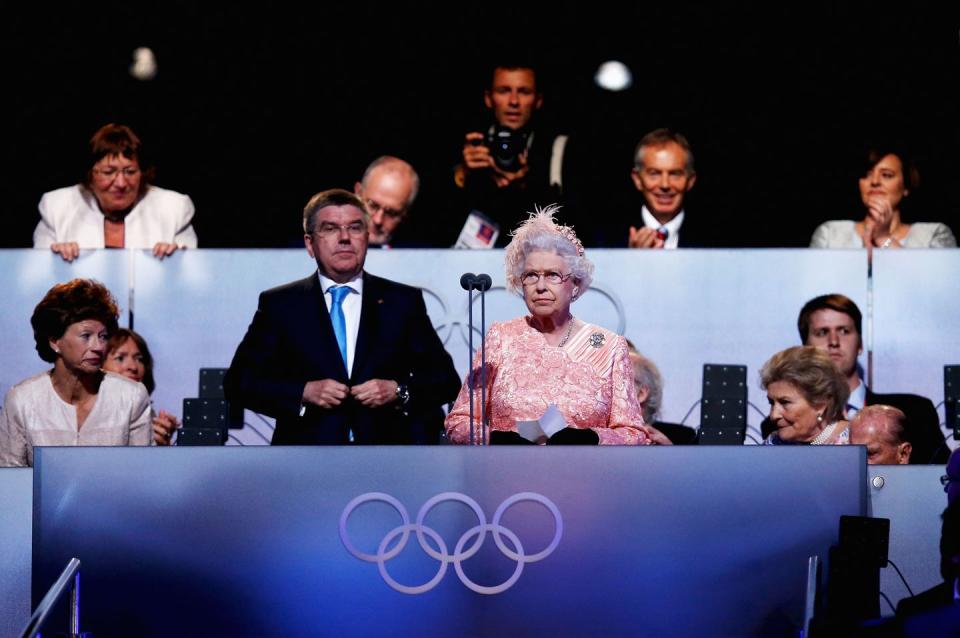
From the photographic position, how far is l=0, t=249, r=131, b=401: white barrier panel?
18.3ft

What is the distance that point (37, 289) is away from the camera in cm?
561

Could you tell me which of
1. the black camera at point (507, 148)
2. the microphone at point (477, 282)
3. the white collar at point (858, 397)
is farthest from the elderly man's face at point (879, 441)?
the black camera at point (507, 148)

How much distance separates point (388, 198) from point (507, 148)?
19.0 inches

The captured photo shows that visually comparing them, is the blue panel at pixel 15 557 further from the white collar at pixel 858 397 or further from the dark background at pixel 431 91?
the dark background at pixel 431 91

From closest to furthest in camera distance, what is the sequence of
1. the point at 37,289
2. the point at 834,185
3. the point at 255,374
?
the point at 255,374 → the point at 37,289 → the point at 834,185

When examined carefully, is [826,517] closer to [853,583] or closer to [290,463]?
[853,583]

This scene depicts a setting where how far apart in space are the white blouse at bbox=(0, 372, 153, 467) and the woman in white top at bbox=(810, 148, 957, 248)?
2754 millimetres

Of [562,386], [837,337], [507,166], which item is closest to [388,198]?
[507,166]

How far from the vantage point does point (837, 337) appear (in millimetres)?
5352

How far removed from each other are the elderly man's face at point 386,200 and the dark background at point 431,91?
1339 mm

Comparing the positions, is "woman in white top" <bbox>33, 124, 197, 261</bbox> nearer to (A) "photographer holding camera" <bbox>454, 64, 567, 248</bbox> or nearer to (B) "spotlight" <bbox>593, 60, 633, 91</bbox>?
(A) "photographer holding camera" <bbox>454, 64, 567, 248</bbox>

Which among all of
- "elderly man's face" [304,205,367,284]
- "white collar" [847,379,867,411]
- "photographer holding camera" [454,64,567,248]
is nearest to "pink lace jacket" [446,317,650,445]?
"elderly man's face" [304,205,367,284]

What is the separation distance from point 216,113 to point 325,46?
0.61 m

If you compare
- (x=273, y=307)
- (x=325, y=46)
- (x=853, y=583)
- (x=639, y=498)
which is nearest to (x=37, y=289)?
(x=273, y=307)
